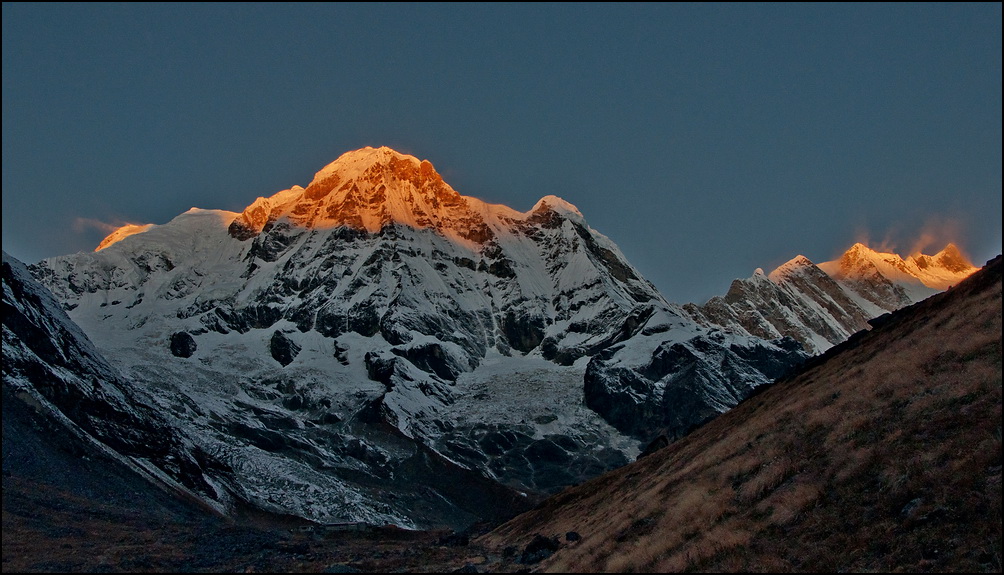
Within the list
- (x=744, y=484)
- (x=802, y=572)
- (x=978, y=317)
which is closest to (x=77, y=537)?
(x=744, y=484)

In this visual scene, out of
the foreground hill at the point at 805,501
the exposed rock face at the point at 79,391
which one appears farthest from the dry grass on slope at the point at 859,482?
the exposed rock face at the point at 79,391

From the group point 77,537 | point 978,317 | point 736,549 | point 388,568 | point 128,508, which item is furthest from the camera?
point 128,508

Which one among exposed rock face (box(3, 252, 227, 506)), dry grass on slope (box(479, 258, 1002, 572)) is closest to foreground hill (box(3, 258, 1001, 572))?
dry grass on slope (box(479, 258, 1002, 572))

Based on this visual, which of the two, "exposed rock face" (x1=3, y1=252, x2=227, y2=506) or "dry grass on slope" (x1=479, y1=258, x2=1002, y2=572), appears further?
"exposed rock face" (x1=3, y1=252, x2=227, y2=506)

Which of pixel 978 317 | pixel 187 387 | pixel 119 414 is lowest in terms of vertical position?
pixel 978 317

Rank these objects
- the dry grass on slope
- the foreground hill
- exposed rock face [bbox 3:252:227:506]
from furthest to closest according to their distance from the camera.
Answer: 1. exposed rock face [bbox 3:252:227:506]
2. the foreground hill
3. the dry grass on slope

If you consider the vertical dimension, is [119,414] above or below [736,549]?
above

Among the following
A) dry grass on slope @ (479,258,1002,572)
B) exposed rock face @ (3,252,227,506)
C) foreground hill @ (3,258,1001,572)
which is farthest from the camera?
exposed rock face @ (3,252,227,506)

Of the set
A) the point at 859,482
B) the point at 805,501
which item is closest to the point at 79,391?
the point at 805,501

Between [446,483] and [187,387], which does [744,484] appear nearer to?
[446,483]

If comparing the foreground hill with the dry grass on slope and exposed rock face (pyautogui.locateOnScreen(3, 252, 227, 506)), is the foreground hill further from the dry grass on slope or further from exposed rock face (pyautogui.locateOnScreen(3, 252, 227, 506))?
exposed rock face (pyautogui.locateOnScreen(3, 252, 227, 506))
